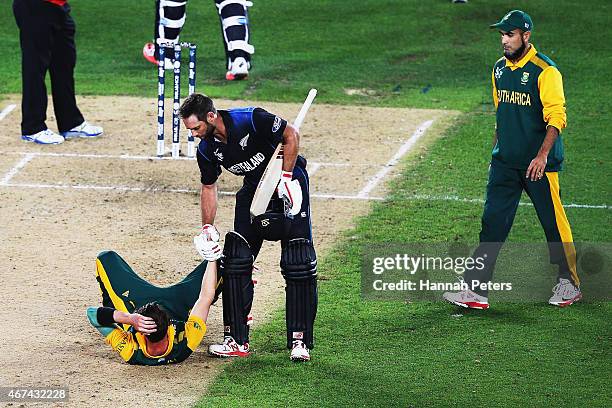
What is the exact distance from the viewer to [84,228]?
11.7m

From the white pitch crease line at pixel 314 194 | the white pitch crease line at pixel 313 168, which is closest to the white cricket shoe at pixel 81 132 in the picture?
the white pitch crease line at pixel 314 194

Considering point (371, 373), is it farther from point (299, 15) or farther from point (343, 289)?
point (299, 15)

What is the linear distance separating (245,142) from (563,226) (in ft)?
8.93

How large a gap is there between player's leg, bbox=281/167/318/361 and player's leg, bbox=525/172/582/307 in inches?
78.4

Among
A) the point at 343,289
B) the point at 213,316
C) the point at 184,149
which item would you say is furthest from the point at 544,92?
the point at 184,149

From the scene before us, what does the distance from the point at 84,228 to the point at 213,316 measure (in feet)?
8.34

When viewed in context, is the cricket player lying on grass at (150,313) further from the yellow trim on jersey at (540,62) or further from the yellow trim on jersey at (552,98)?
the yellow trim on jersey at (540,62)

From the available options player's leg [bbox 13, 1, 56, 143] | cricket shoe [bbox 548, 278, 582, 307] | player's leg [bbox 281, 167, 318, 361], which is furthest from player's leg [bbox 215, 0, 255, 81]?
player's leg [bbox 281, 167, 318, 361]

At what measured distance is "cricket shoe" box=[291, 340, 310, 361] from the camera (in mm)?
8609

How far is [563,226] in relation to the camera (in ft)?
31.6

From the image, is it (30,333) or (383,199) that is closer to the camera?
(30,333)

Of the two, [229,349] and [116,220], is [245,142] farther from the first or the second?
[116,220]

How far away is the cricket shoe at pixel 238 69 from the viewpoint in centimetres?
1686

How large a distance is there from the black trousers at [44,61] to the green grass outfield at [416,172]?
2126mm
